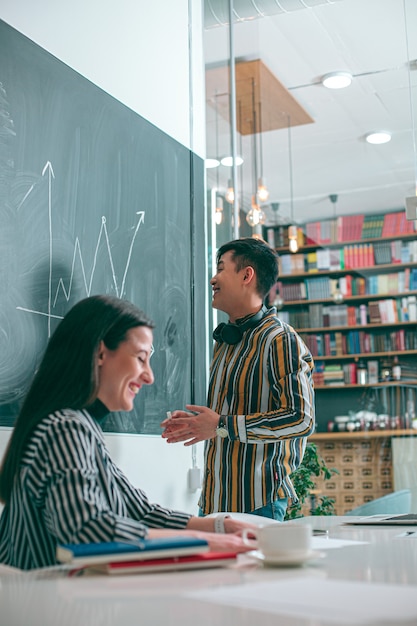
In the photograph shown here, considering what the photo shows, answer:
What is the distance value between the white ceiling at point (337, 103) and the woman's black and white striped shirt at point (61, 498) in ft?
9.17

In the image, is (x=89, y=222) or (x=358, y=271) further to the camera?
(x=358, y=271)

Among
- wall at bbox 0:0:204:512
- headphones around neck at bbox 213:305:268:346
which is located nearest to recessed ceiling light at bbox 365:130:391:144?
wall at bbox 0:0:204:512

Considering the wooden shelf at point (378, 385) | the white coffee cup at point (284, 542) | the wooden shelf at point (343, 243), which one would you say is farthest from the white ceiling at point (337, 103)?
the white coffee cup at point (284, 542)

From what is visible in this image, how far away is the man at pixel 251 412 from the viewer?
2.41 meters

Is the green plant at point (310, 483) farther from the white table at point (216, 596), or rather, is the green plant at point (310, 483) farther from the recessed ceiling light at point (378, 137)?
the white table at point (216, 596)

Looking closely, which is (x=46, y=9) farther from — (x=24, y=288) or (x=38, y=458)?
(x=38, y=458)

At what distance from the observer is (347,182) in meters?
5.38

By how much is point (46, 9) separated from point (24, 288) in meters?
1.00

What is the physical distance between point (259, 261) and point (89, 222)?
2.09ft

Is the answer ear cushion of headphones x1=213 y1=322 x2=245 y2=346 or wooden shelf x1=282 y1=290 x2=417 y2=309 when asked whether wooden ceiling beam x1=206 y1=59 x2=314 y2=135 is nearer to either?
wooden shelf x1=282 y1=290 x2=417 y2=309

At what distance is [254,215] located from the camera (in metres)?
5.06

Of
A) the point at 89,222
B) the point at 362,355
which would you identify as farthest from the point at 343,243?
the point at 89,222

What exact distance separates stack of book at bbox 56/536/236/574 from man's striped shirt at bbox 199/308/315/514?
47.1 inches

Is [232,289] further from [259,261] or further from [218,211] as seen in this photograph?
[218,211]
